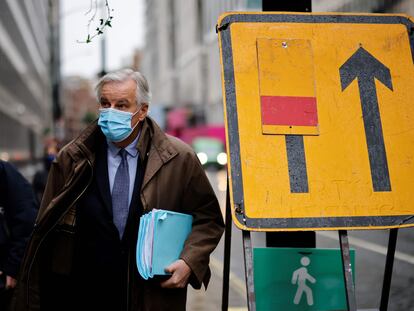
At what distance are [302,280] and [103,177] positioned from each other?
1.38m

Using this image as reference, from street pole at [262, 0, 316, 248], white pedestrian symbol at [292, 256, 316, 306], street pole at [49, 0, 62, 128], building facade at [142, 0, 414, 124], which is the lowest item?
white pedestrian symbol at [292, 256, 316, 306]

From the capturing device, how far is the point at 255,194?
3.61m

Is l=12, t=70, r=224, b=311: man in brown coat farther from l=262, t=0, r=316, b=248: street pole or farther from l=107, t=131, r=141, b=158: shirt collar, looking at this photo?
l=262, t=0, r=316, b=248: street pole

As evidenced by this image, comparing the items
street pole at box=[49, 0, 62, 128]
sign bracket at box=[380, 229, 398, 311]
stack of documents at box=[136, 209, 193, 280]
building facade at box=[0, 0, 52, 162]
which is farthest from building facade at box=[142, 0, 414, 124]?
stack of documents at box=[136, 209, 193, 280]

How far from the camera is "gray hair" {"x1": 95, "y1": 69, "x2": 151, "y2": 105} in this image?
3725mm

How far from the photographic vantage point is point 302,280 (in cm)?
431

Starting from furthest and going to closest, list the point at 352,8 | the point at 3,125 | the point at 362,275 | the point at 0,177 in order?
the point at 3,125 < the point at 352,8 < the point at 362,275 < the point at 0,177

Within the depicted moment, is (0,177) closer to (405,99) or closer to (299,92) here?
(299,92)

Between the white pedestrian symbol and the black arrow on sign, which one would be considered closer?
the black arrow on sign

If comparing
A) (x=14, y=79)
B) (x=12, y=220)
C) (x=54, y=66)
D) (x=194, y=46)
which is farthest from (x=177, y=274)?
(x=194, y=46)

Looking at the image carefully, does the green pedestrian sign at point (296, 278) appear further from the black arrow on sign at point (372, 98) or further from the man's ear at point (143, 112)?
the man's ear at point (143, 112)

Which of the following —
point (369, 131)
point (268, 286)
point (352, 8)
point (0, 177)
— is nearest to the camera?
point (369, 131)

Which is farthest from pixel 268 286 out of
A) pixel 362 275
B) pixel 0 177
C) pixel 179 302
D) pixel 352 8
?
pixel 352 8

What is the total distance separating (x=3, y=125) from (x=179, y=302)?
4606 centimetres
